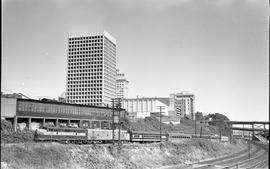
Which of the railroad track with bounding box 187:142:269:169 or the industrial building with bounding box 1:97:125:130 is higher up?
the industrial building with bounding box 1:97:125:130

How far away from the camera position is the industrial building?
86.2 meters

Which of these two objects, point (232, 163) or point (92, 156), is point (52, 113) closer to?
point (92, 156)

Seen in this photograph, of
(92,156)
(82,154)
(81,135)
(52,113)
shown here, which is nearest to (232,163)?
(81,135)

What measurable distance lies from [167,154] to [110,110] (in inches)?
1845

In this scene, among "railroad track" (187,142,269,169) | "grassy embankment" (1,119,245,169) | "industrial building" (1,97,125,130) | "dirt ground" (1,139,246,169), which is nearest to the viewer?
"dirt ground" (1,139,246,169)

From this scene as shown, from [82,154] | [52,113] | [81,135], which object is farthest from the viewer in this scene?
[52,113]

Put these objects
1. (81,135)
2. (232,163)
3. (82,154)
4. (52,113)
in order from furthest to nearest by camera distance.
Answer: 1. (52,113)
2. (232,163)
3. (81,135)
4. (82,154)

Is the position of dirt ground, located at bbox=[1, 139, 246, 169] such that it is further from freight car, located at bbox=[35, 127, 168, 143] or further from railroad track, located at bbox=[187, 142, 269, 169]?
railroad track, located at bbox=[187, 142, 269, 169]

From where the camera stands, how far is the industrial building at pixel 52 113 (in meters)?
86.2

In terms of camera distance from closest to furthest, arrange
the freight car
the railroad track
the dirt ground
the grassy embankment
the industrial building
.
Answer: the dirt ground
the grassy embankment
the freight car
the railroad track
the industrial building

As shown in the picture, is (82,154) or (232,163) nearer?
(82,154)

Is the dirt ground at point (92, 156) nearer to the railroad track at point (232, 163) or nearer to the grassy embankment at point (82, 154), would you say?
the grassy embankment at point (82, 154)

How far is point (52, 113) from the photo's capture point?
98875mm

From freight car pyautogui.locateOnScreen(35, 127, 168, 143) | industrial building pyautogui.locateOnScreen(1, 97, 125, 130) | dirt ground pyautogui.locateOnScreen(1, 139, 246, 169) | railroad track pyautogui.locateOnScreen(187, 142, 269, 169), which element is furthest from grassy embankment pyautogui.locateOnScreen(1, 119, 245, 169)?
industrial building pyautogui.locateOnScreen(1, 97, 125, 130)
